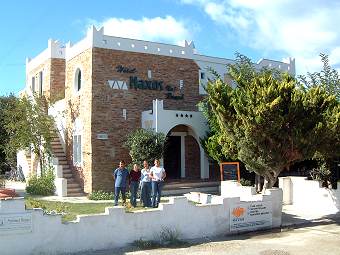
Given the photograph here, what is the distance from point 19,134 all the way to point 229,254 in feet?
47.2

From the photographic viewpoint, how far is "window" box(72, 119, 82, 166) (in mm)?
21752

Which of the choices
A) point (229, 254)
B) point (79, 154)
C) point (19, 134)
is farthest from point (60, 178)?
point (229, 254)

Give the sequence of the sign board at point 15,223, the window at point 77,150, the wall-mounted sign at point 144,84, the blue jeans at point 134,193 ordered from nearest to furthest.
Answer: the sign board at point 15,223, the blue jeans at point 134,193, the wall-mounted sign at point 144,84, the window at point 77,150

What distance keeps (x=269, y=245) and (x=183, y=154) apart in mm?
12575

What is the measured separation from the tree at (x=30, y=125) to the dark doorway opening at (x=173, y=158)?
233 inches

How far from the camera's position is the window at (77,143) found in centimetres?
2175

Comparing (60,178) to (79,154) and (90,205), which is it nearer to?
(79,154)

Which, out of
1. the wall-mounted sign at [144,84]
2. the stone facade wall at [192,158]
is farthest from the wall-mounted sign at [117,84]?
the stone facade wall at [192,158]

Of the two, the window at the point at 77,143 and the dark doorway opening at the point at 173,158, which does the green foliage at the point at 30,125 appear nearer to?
the window at the point at 77,143

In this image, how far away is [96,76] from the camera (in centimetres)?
2052

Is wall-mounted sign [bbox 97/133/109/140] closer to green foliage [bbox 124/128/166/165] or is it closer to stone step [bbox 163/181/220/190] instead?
green foliage [bbox 124/128/166/165]

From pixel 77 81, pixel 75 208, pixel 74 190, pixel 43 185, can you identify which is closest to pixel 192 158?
pixel 74 190

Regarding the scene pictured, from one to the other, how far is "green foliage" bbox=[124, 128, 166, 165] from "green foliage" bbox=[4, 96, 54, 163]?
470cm

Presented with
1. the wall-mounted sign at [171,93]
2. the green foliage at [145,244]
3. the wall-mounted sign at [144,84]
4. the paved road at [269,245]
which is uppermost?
the wall-mounted sign at [144,84]
